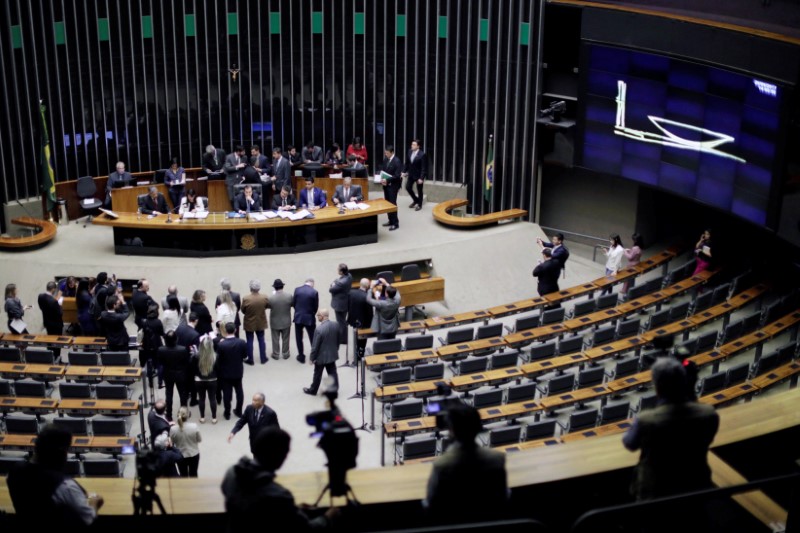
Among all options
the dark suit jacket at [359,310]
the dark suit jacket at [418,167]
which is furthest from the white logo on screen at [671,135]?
the dark suit jacket at [359,310]

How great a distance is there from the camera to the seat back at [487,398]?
12.2m

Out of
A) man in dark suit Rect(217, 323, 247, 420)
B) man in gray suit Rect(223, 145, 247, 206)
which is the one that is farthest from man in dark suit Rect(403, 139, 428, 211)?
man in dark suit Rect(217, 323, 247, 420)

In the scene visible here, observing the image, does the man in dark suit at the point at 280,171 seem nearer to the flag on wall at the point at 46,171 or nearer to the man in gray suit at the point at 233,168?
the man in gray suit at the point at 233,168

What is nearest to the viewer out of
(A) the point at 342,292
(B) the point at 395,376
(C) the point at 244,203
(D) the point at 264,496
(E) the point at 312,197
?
(D) the point at 264,496

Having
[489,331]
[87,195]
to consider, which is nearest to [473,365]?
[489,331]

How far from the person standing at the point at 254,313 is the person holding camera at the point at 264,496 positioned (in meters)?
9.47

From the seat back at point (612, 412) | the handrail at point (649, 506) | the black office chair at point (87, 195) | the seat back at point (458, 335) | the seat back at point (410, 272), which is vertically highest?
the handrail at point (649, 506)

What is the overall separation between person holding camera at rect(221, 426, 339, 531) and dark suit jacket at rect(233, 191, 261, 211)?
42.9 ft

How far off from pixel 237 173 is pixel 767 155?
913 cm

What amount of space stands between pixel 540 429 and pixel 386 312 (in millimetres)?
3052

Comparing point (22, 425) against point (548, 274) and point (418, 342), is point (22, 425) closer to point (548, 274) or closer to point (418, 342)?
point (418, 342)

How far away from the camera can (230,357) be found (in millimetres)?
12250

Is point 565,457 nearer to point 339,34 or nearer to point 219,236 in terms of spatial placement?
point 219,236

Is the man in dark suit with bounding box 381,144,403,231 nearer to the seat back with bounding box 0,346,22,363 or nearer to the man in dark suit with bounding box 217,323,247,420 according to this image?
the man in dark suit with bounding box 217,323,247,420
